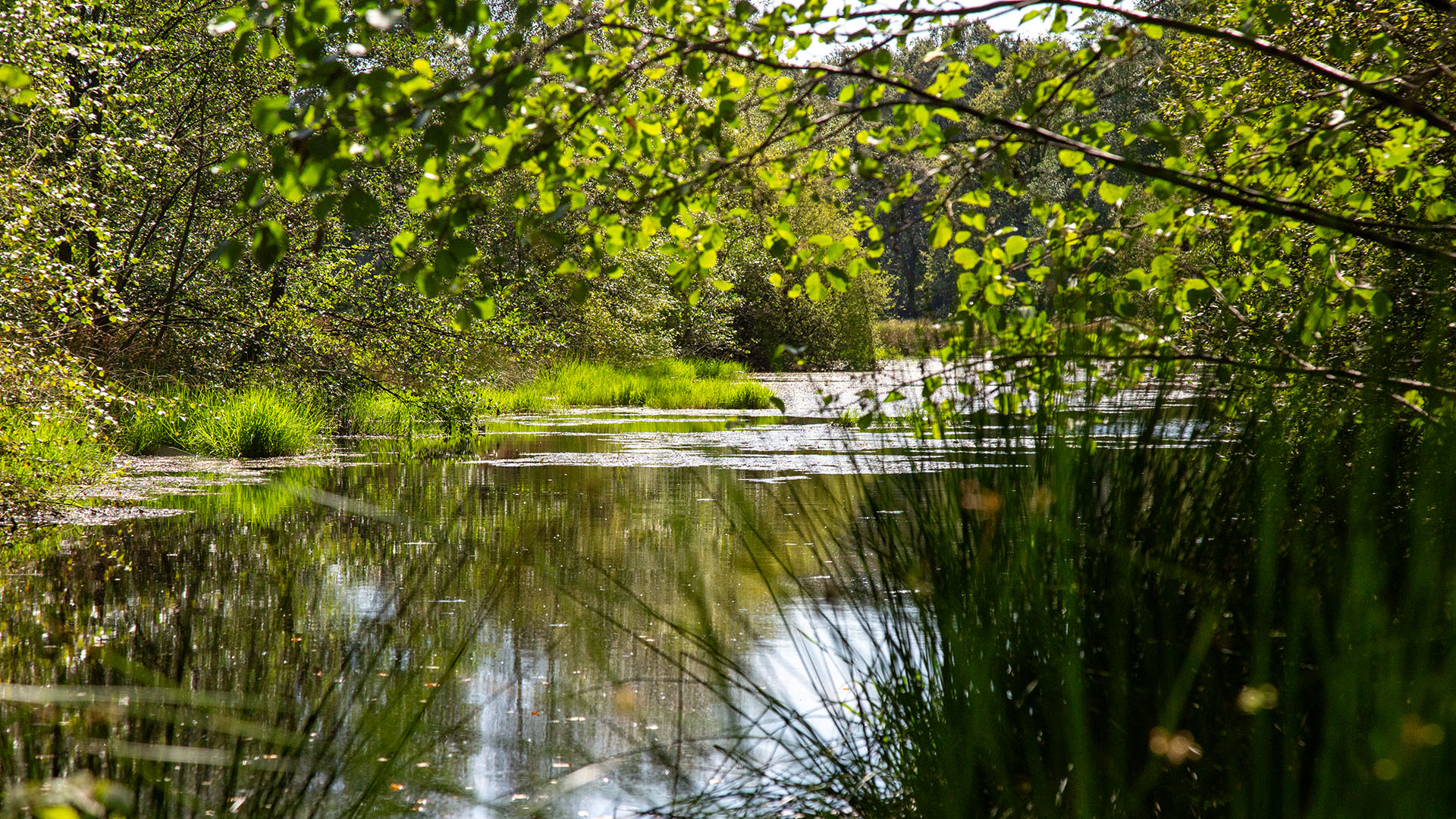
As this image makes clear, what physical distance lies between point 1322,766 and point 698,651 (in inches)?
109

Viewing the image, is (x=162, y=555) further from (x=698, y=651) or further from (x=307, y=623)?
(x=698, y=651)

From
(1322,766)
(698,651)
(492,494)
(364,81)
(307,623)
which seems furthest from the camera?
(492,494)

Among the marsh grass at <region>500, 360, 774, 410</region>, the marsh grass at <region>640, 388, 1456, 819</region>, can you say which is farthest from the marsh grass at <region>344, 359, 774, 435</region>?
the marsh grass at <region>640, 388, 1456, 819</region>

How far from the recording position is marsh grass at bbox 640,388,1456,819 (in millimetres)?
1851

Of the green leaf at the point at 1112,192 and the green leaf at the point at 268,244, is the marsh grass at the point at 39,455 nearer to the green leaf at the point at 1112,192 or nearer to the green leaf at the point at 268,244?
the green leaf at the point at 268,244

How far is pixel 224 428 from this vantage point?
9758 mm

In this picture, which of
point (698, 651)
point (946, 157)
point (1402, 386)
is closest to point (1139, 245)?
point (1402, 386)

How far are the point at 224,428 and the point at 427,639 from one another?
21.3 feet

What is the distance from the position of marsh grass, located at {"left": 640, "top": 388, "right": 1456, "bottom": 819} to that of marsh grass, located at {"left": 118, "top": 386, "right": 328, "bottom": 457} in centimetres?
817

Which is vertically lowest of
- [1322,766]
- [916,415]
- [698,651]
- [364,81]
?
[698,651]

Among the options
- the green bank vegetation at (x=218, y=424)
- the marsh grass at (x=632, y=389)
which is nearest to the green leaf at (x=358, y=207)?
the green bank vegetation at (x=218, y=424)

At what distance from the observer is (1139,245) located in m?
3.50

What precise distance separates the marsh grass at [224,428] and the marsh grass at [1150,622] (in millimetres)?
8170

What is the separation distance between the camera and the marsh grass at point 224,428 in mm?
9625
